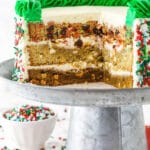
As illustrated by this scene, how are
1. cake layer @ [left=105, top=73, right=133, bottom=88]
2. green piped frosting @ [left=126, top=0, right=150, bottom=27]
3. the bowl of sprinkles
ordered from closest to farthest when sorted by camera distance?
green piped frosting @ [left=126, top=0, right=150, bottom=27] → cake layer @ [left=105, top=73, right=133, bottom=88] → the bowl of sprinkles

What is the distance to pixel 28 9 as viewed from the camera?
252cm

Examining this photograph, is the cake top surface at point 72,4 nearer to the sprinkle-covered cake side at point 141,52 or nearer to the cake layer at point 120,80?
the sprinkle-covered cake side at point 141,52

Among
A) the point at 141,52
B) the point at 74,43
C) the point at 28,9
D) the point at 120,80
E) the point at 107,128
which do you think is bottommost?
the point at 107,128

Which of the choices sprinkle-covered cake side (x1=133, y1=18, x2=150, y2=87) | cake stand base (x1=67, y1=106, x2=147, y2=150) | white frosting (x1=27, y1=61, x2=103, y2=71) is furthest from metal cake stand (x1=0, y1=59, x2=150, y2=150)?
sprinkle-covered cake side (x1=133, y1=18, x2=150, y2=87)

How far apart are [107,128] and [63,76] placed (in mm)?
367

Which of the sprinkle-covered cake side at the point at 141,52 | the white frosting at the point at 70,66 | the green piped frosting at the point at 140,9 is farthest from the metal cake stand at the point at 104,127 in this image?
the green piped frosting at the point at 140,9

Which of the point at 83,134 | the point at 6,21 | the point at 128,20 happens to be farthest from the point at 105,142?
the point at 6,21

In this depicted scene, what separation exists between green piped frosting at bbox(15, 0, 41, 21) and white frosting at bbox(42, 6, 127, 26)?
7 cm

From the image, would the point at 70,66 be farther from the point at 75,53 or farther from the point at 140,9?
the point at 140,9

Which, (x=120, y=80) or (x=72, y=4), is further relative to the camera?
(x=72, y=4)

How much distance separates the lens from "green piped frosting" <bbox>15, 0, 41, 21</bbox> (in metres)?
2.52

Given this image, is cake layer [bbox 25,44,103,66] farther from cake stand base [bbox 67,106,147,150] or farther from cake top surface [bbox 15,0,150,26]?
cake stand base [bbox 67,106,147,150]

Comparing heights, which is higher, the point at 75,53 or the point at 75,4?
the point at 75,4

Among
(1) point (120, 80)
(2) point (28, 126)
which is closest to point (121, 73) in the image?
(1) point (120, 80)
